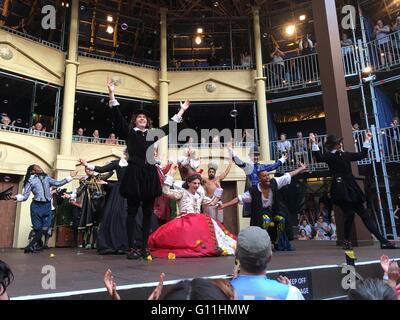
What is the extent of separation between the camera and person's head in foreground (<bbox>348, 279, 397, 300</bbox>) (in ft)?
3.83

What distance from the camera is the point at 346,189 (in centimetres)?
468

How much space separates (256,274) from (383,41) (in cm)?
1218

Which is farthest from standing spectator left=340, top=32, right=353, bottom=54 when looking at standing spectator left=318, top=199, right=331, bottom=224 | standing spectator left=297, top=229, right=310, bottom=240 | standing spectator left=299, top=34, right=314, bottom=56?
standing spectator left=297, top=229, right=310, bottom=240

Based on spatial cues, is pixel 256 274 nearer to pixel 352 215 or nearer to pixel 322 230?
pixel 352 215

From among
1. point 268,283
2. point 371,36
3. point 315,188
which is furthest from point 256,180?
point 371,36

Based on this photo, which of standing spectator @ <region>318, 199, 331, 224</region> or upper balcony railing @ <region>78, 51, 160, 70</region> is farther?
upper balcony railing @ <region>78, 51, 160, 70</region>

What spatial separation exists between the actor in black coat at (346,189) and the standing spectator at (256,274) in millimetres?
3446

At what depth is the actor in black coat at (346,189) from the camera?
4.63 metres

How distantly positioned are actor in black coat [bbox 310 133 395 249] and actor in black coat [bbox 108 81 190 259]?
8.05 ft

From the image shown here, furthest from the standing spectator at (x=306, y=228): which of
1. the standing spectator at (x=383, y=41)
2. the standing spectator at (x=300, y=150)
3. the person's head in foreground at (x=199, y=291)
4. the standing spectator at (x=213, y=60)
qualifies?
the person's head in foreground at (x=199, y=291)

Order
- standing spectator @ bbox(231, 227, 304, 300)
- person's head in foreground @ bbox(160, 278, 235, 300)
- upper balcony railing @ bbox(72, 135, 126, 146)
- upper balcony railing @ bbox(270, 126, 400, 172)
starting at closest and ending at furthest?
person's head in foreground @ bbox(160, 278, 235, 300)
standing spectator @ bbox(231, 227, 304, 300)
upper balcony railing @ bbox(270, 126, 400, 172)
upper balcony railing @ bbox(72, 135, 126, 146)

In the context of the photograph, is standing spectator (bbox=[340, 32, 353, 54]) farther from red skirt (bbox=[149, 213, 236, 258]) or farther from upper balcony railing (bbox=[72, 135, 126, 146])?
red skirt (bbox=[149, 213, 236, 258])

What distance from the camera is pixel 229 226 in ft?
41.4
